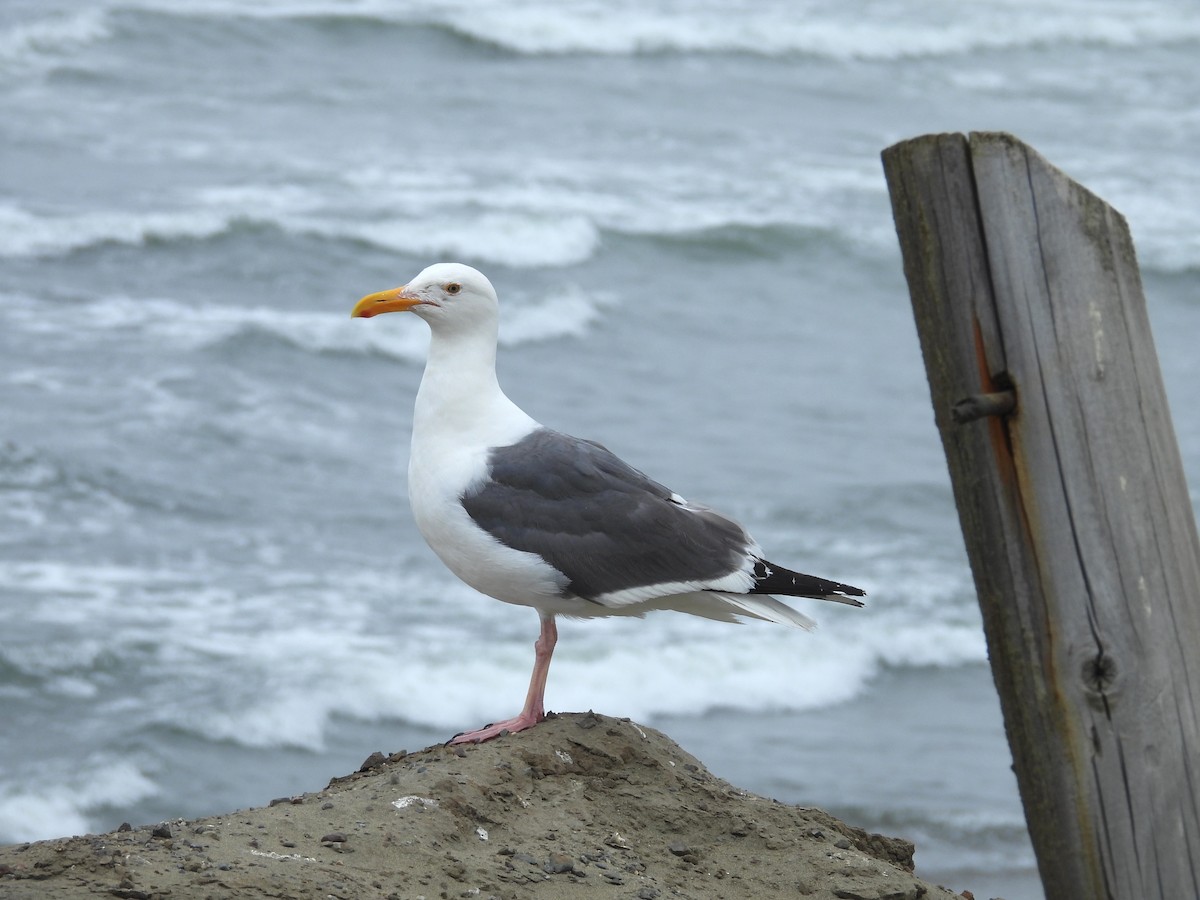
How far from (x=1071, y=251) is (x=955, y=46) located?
3008 centimetres

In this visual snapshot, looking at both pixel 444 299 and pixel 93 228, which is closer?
pixel 444 299

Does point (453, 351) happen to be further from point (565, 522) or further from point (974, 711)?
point (974, 711)

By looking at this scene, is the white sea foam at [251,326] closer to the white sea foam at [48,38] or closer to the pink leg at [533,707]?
the white sea foam at [48,38]

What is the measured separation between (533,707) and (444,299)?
4.27 ft

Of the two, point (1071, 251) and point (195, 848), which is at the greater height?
point (1071, 251)

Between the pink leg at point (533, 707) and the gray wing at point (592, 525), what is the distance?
0.29m

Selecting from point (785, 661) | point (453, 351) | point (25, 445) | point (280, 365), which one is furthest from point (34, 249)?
point (453, 351)

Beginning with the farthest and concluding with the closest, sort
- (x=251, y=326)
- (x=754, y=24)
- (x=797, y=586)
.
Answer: (x=754, y=24)
(x=251, y=326)
(x=797, y=586)

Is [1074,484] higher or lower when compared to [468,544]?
lower

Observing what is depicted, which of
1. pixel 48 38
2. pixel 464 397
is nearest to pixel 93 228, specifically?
pixel 48 38

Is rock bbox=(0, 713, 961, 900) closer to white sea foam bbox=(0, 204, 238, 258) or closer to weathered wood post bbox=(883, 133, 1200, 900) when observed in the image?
weathered wood post bbox=(883, 133, 1200, 900)

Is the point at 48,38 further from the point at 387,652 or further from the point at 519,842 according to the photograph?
the point at 519,842

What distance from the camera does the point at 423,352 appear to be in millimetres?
15484

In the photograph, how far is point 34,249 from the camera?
16.6 meters
